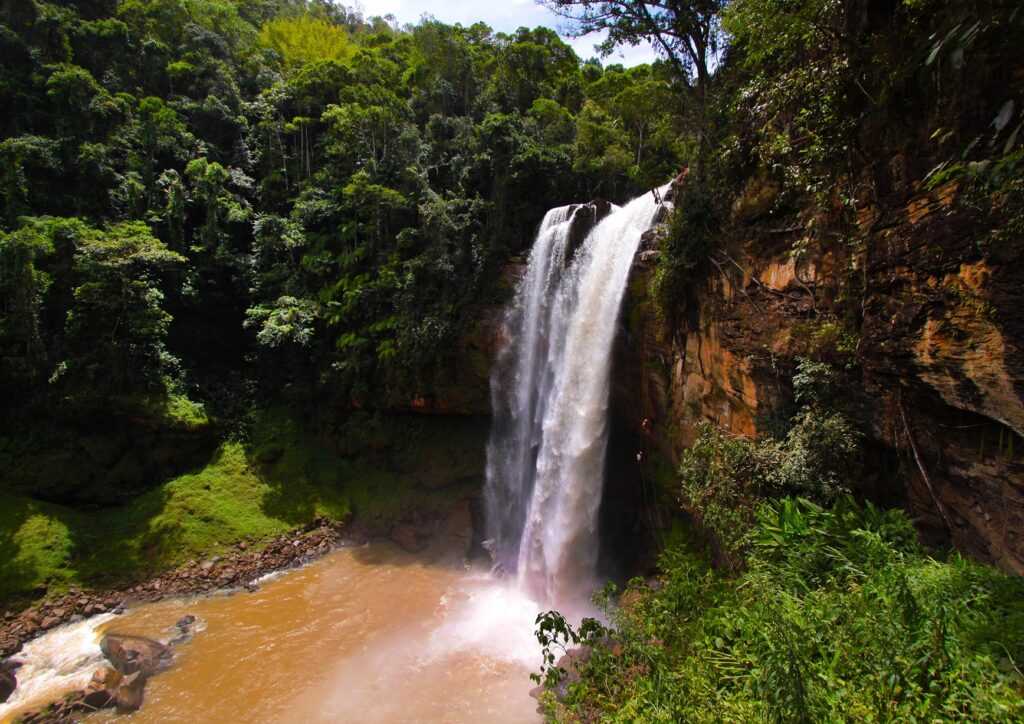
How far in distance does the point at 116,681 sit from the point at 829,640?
11.6m

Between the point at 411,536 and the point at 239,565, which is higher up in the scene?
the point at 411,536

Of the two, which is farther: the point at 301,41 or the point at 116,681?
the point at 301,41

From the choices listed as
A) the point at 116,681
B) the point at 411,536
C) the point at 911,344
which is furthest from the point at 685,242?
the point at 116,681

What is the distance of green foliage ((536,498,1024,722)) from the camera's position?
3.29 m

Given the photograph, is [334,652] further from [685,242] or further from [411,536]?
[685,242]

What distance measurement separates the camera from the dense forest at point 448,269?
4.03 m

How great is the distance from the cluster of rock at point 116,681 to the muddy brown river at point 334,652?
0.68 feet

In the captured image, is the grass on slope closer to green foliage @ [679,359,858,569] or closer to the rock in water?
the rock in water

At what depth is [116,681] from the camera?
9000mm

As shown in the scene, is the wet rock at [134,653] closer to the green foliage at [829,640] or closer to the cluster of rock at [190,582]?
the cluster of rock at [190,582]

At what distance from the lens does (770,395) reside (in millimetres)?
6934

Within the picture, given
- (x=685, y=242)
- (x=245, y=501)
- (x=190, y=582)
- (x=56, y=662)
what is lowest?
(x=56, y=662)

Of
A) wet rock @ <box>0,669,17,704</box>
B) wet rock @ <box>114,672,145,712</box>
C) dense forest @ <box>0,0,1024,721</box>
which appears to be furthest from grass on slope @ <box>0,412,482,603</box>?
wet rock @ <box>114,672,145,712</box>

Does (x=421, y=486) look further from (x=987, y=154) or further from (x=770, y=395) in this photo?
(x=987, y=154)
